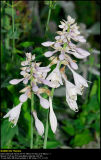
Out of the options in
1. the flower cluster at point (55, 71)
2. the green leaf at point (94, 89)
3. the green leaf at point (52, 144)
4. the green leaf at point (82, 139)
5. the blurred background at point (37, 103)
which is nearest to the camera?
the flower cluster at point (55, 71)

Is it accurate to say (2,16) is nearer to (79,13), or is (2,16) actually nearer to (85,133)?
(85,133)

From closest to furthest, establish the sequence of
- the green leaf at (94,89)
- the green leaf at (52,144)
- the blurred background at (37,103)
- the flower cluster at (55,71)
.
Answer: the flower cluster at (55,71), the blurred background at (37,103), the green leaf at (52,144), the green leaf at (94,89)

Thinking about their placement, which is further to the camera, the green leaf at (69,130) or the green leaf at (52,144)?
the green leaf at (69,130)

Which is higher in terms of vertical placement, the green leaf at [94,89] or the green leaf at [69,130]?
the green leaf at [94,89]

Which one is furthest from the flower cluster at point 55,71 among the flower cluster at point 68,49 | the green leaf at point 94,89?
→ the green leaf at point 94,89

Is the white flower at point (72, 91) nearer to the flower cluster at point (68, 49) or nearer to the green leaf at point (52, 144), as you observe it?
the flower cluster at point (68, 49)

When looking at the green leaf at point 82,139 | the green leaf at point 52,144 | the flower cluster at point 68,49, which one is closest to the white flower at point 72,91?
the flower cluster at point 68,49

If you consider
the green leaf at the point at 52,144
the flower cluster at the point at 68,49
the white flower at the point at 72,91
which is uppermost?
the flower cluster at the point at 68,49

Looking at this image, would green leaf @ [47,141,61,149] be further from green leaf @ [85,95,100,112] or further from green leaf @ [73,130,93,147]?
green leaf @ [85,95,100,112]

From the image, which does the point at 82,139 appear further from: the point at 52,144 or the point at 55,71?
the point at 55,71

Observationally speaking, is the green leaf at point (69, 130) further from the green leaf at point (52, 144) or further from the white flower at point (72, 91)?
the white flower at point (72, 91)
